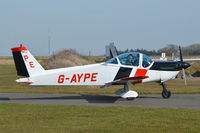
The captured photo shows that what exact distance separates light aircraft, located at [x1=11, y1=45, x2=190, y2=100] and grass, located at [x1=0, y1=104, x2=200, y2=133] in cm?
255

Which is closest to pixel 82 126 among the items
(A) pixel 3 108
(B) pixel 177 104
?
(A) pixel 3 108

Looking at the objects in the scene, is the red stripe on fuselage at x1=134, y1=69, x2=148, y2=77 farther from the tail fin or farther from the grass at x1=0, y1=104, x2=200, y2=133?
the tail fin

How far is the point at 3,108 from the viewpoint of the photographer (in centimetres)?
1393

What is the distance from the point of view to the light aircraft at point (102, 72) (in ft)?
53.8

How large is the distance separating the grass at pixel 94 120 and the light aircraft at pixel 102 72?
8.37 ft

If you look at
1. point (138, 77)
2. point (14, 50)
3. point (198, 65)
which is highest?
point (14, 50)

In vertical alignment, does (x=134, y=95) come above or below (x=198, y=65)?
above

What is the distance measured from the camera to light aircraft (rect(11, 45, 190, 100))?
1641 cm

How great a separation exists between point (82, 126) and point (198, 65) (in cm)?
4162

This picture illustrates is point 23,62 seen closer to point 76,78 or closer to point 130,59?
point 76,78

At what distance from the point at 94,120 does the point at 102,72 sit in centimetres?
584

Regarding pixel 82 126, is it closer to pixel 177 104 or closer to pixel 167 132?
pixel 167 132

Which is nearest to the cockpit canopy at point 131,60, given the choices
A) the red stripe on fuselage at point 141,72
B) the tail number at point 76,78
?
the red stripe on fuselage at point 141,72

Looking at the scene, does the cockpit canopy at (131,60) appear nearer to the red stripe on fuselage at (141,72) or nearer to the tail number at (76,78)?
the red stripe on fuselage at (141,72)
